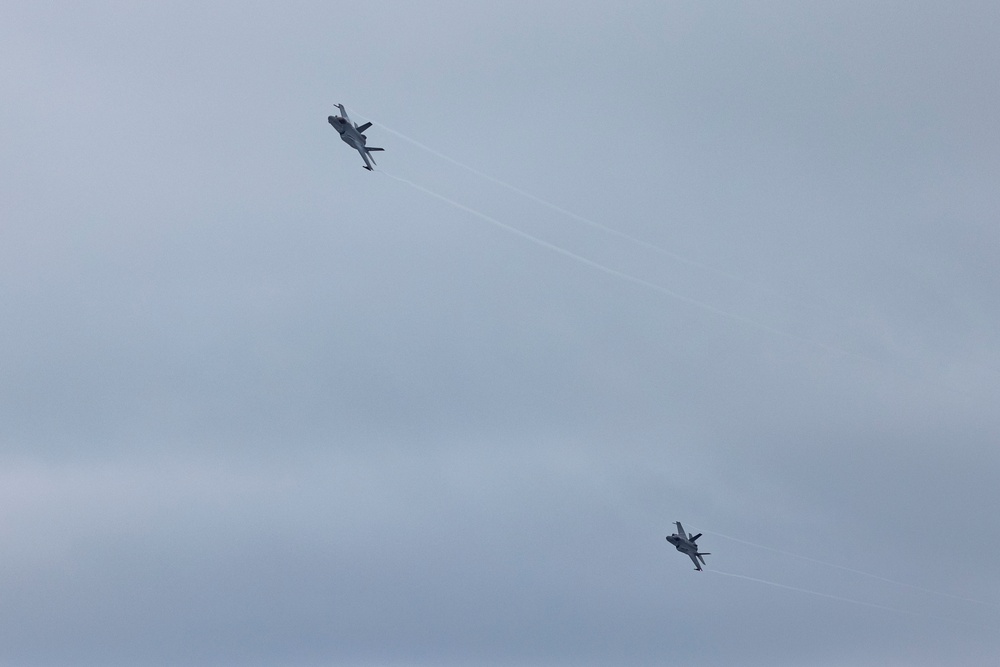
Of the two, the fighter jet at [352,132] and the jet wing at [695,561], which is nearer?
the fighter jet at [352,132]

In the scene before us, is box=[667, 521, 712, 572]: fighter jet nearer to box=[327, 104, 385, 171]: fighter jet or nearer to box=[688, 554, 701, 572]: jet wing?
box=[688, 554, 701, 572]: jet wing

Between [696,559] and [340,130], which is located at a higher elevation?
[340,130]

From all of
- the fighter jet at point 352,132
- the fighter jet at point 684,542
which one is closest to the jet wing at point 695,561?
the fighter jet at point 684,542

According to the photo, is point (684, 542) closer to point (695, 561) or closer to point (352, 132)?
point (695, 561)

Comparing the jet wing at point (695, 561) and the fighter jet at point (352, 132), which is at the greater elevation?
the fighter jet at point (352, 132)

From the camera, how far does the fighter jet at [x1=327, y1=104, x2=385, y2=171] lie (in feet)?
430

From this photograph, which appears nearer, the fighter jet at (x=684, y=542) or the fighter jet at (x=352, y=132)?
the fighter jet at (x=352, y=132)

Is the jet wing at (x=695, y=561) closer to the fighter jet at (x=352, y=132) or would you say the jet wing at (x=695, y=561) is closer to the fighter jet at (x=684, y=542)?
the fighter jet at (x=684, y=542)

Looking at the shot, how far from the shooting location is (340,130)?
132375 millimetres

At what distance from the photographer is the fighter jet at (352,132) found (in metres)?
131

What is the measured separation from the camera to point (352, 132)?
132m

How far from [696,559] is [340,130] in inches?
3824

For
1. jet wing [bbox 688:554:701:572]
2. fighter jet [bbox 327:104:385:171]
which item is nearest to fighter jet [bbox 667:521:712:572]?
jet wing [bbox 688:554:701:572]

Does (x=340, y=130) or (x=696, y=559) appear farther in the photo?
(x=696, y=559)
